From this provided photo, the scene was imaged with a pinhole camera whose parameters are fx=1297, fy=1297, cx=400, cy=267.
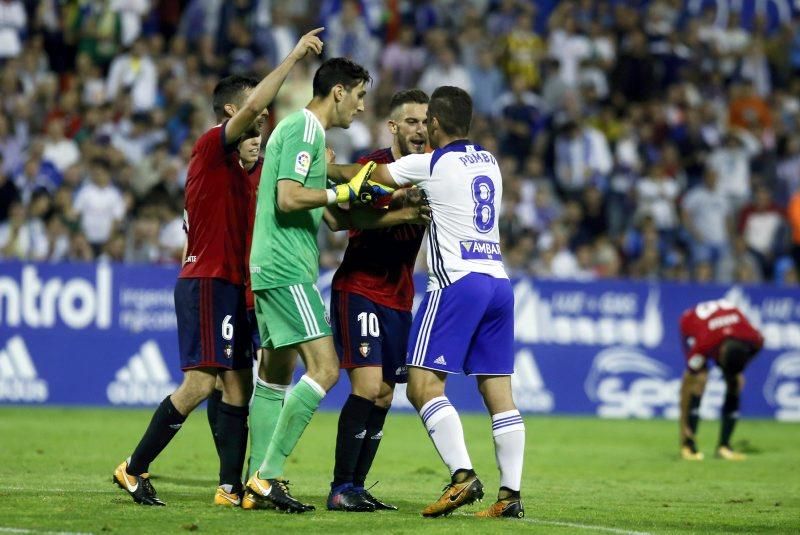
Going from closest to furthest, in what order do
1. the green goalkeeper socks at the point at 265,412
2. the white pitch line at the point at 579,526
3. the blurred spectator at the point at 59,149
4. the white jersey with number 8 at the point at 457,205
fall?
the white pitch line at the point at 579,526 < the white jersey with number 8 at the point at 457,205 < the green goalkeeper socks at the point at 265,412 < the blurred spectator at the point at 59,149

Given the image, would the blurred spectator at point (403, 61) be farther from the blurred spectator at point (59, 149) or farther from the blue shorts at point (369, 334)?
the blue shorts at point (369, 334)

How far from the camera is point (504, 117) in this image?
→ 2247 cm

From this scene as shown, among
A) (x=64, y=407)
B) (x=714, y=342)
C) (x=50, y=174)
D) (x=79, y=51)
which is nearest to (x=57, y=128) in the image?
(x=50, y=174)

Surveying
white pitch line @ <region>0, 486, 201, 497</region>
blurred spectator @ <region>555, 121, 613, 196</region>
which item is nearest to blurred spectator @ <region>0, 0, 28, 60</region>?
blurred spectator @ <region>555, 121, 613, 196</region>

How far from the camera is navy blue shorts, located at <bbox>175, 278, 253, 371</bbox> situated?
28.5 ft

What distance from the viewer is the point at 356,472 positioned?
9055mm

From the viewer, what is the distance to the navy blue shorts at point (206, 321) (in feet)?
28.5

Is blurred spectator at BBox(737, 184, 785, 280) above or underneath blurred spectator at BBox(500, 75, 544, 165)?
underneath

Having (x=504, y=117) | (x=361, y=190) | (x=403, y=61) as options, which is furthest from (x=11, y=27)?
(x=361, y=190)

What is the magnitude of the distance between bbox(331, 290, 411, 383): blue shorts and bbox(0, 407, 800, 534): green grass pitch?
1.01 metres

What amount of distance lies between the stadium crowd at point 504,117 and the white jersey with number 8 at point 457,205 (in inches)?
416

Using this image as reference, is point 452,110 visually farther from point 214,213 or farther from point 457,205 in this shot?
point 214,213

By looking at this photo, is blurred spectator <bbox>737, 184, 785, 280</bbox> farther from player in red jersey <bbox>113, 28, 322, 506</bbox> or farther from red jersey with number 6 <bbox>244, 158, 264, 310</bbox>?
player in red jersey <bbox>113, 28, 322, 506</bbox>

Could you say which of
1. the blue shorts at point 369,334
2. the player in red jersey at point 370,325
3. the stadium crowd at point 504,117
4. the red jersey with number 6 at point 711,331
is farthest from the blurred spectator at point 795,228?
the blue shorts at point 369,334
